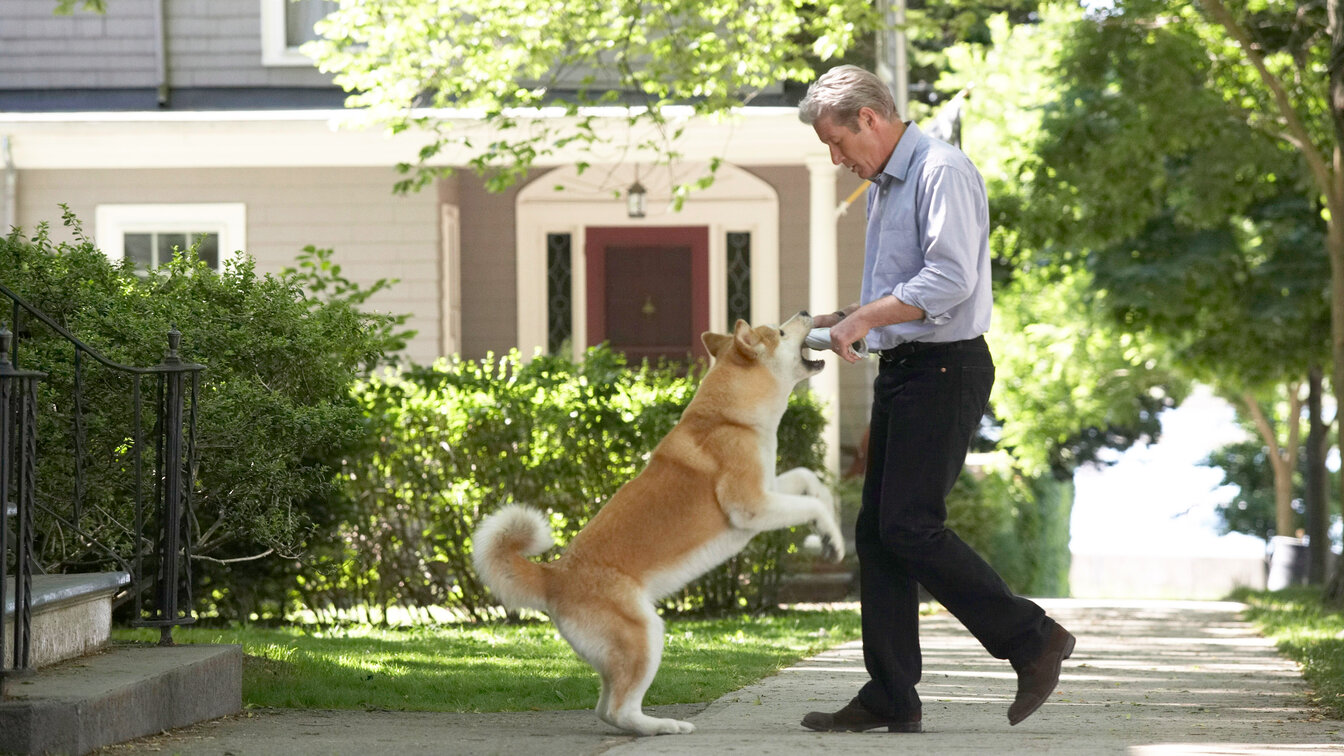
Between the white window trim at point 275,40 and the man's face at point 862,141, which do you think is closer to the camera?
the man's face at point 862,141

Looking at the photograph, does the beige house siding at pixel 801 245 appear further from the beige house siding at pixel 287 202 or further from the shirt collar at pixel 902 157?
the shirt collar at pixel 902 157

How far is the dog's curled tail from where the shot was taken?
4594 millimetres

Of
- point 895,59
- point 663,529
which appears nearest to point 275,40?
point 895,59

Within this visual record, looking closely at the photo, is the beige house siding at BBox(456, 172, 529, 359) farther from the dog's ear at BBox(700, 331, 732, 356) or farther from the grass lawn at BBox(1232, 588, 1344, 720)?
the dog's ear at BBox(700, 331, 732, 356)

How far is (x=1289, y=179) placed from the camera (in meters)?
15.3

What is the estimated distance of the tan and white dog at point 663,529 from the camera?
454 cm

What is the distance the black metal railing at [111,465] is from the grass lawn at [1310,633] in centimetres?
409

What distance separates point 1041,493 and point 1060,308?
4922 millimetres

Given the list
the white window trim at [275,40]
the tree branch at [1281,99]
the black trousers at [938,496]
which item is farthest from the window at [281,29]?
the black trousers at [938,496]

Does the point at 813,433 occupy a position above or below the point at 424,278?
below

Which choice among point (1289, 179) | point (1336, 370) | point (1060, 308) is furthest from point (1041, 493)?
point (1336, 370)

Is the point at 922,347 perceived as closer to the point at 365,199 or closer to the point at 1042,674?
the point at 1042,674

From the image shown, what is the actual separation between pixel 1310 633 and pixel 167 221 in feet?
33.8

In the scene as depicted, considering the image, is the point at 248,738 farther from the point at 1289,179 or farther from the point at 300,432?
the point at 1289,179
